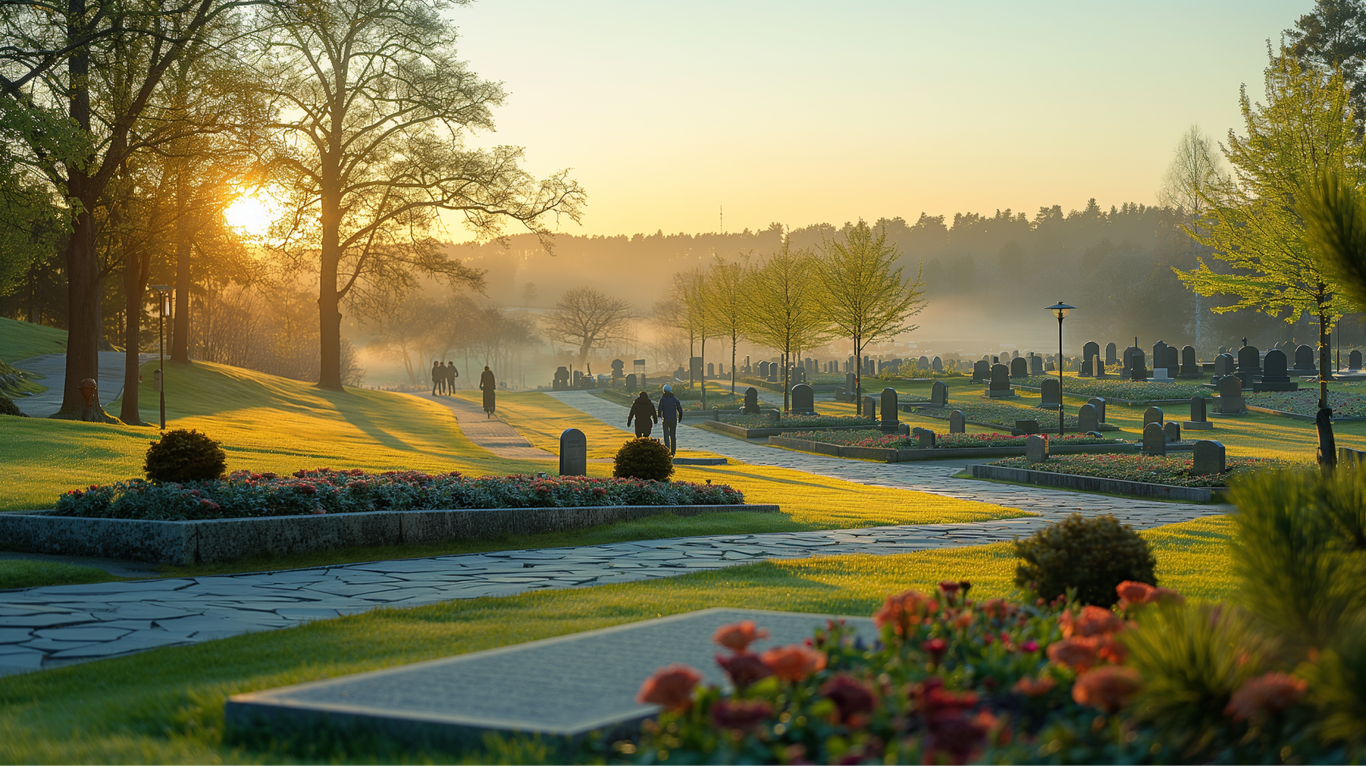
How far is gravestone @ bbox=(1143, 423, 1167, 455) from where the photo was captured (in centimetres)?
2295

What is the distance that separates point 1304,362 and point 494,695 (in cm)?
4677

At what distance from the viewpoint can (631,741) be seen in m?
3.64

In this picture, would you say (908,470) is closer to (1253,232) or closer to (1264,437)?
(1253,232)

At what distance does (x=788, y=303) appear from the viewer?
41.0 meters

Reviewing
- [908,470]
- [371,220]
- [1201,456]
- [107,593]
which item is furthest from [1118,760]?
[371,220]

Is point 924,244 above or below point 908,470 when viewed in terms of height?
above

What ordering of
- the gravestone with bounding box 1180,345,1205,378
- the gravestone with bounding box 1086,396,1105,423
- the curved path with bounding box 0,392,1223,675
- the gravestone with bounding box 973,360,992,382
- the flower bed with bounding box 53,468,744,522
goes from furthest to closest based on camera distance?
the gravestone with bounding box 973,360,992,382, the gravestone with bounding box 1180,345,1205,378, the gravestone with bounding box 1086,396,1105,423, the flower bed with bounding box 53,468,744,522, the curved path with bounding box 0,392,1223,675

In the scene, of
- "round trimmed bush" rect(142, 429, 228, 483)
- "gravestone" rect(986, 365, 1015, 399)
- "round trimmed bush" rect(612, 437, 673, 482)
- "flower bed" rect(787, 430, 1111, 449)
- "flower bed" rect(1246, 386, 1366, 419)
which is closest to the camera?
"round trimmed bush" rect(142, 429, 228, 483)

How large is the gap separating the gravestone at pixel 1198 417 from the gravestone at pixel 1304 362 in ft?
50.9

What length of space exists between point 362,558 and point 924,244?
579ft

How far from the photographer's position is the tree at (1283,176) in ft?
63.5

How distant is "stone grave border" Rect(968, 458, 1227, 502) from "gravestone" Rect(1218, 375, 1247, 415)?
52.6 feet

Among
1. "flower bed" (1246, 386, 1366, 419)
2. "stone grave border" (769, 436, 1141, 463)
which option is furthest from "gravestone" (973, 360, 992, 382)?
"stone grave border" (769, 436, 1141, 463)

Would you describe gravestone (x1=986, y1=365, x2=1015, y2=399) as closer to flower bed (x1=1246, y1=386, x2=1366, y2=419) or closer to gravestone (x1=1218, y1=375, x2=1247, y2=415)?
flower bed (x1=1246, y1=386, x2=1366, y2=419)
